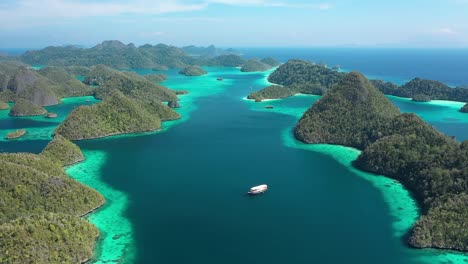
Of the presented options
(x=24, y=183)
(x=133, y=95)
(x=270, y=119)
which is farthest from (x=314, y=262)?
(x=133, y=95)

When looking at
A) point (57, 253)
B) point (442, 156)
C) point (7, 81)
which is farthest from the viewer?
point (7, 81)

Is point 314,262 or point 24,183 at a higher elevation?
point 24,183

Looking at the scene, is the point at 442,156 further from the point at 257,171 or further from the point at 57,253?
the point at 57,253

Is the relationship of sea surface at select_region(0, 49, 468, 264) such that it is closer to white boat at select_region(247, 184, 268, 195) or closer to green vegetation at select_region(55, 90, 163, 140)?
white boat at select_region(247, 184, 268, 195)

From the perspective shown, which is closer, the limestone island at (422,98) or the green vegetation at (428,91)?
the limestone island at (422,98)

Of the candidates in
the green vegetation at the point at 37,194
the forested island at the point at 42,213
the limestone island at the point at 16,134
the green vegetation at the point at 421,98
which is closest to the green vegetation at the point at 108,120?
the limestone island at the point at 16,134

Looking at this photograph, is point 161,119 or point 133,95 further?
point 133,95

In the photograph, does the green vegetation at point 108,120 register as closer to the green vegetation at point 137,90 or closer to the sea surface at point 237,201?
the sea surface at point 237,201

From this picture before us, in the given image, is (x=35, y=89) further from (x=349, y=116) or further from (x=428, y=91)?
(x=428, y=91)
